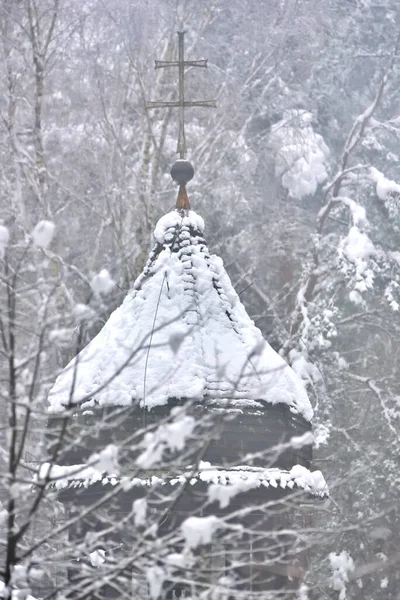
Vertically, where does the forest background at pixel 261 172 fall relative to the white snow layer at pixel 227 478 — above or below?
below

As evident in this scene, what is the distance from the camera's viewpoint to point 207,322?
431 inches

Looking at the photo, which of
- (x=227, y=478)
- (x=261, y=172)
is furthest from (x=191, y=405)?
(x=261, y=172)

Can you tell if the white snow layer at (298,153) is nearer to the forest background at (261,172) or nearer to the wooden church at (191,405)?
the forest background at (261,172)

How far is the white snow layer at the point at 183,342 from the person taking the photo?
10.5m

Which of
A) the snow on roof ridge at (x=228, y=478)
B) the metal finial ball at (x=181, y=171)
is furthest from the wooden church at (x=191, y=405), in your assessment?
the metal finial ball at (x=181, y=171)

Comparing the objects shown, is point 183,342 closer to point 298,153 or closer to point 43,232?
point 43,232

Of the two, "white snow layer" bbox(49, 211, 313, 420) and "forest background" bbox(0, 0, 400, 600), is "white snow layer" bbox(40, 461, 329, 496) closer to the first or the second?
"white snow layer" bbox(49, 211, 313, 420)

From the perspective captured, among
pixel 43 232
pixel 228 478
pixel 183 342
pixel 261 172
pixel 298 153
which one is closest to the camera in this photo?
pixel 43 232

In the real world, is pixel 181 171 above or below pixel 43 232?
below

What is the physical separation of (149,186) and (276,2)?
3.77 meters

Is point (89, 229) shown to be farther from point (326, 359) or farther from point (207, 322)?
point (207, 322)

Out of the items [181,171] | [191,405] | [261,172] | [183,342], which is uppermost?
[181,171]

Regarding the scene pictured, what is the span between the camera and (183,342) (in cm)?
1065

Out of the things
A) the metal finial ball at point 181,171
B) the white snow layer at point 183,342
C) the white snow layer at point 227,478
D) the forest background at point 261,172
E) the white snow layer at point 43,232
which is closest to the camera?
the white snow layer at point 43,232
